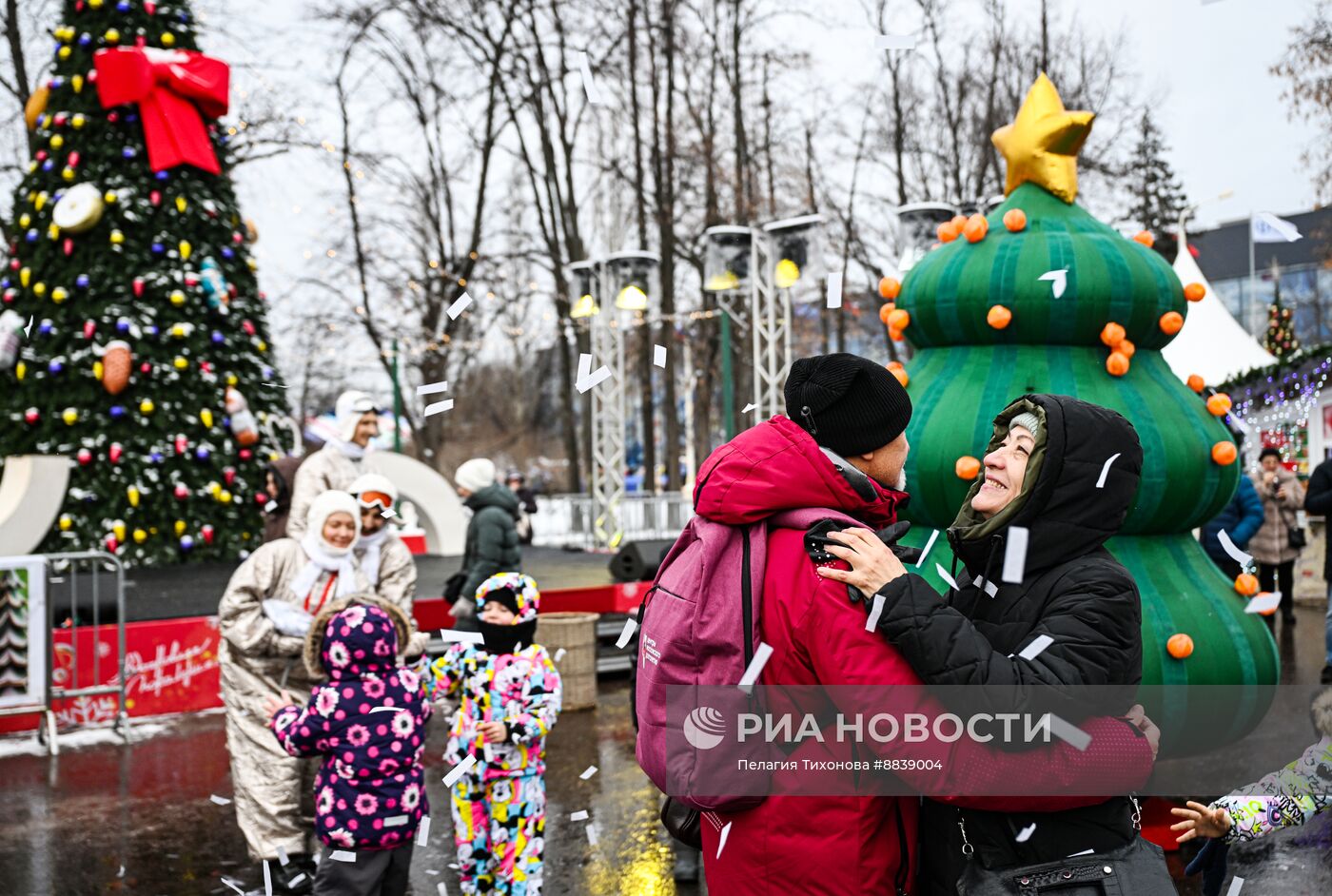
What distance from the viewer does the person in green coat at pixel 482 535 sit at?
28.9 feet

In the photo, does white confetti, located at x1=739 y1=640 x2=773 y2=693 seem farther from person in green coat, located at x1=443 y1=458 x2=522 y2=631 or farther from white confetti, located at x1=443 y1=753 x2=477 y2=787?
person in green coat, located at x1=443 y1=458 x2=522 y2=631

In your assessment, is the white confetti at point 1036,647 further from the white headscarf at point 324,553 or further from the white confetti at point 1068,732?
the white headscarf at point 324,553

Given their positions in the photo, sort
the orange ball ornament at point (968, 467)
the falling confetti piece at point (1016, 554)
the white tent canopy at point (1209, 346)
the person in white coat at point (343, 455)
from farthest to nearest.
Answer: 1. the white tent canopy at point (1209, 346)
2. the person in white coat at point (343, 455)
3. the orange ball ornament at point (968, 467)
4. the falling confetti piece at point (1016, 554)

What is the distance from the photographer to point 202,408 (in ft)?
40.2

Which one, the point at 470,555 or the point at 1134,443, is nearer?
the point at 1134,443

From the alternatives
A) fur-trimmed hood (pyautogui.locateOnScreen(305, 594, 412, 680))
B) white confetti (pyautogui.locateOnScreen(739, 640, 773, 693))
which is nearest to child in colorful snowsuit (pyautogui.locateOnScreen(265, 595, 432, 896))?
fur-trimmed hood (pyautogui.locateOnScreen(305, 594, 412, 680))

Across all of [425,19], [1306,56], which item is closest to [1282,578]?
[1306,56]

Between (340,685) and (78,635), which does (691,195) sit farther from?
(340,685)

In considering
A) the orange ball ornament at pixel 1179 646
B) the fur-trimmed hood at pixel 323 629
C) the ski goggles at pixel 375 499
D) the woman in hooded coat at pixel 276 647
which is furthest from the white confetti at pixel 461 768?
the orange ball ornament at pixel 1179 646

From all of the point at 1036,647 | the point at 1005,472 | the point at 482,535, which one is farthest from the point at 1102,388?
the point at 482,535

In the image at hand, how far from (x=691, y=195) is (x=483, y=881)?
24439 millimetres

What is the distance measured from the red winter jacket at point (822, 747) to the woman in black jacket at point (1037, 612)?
7cm

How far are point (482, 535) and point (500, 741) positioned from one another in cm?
431

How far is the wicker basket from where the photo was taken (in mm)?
9625
